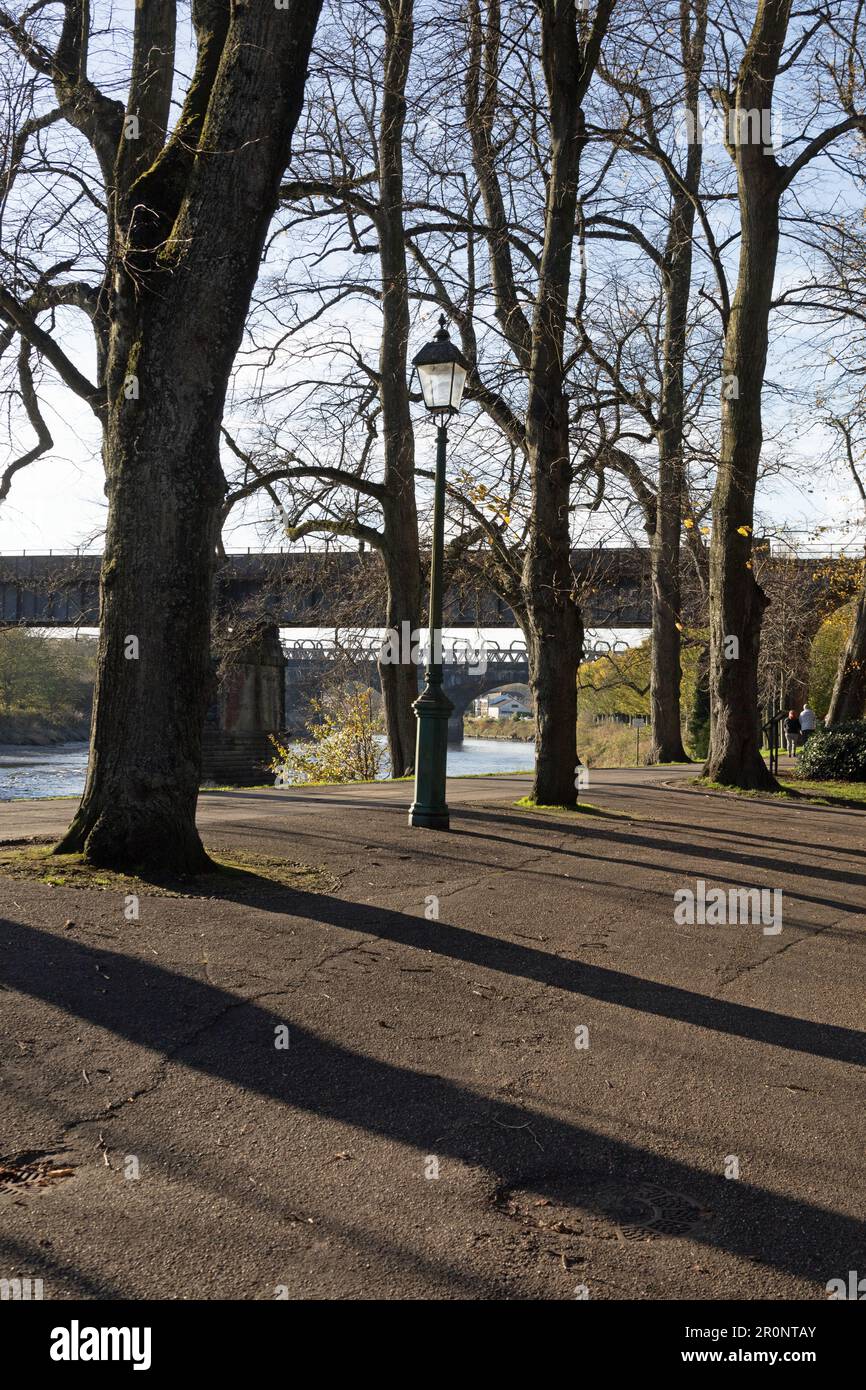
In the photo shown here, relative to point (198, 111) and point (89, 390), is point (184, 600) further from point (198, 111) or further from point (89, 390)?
point (89, 390)

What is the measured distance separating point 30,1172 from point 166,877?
4.00 m

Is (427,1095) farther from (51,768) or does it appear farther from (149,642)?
(51,768)

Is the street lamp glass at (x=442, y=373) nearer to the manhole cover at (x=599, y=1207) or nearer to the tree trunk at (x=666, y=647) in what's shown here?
the manhole cover at (x=599, y=1207)

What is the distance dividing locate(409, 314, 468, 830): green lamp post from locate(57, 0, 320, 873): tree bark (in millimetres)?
3669

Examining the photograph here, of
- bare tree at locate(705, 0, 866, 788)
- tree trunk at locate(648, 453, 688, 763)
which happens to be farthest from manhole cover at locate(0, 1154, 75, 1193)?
tree trunk at locate(648, 453, 688, 763)

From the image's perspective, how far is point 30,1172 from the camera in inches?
148

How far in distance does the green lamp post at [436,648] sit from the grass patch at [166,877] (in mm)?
2867

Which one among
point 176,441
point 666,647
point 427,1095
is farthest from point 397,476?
point 427,1095

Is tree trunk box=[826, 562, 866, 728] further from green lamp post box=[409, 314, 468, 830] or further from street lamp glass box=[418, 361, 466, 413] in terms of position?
street lamp glass box=[418, 361, 466, 413]

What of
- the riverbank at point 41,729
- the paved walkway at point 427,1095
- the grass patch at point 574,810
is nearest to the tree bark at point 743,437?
the grass patch at point 574,810

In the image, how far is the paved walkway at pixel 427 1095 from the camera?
3371 mm

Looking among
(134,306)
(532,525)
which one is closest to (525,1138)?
(134,306)

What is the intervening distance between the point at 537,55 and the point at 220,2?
18.6 feet

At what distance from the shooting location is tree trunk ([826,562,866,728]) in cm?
2389
